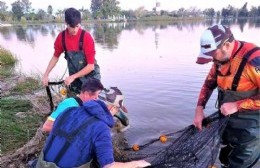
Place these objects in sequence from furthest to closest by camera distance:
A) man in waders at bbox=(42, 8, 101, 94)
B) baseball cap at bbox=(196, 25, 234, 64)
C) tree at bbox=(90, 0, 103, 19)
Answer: tree at bbox=(90, 0, 103, 19), man in waders at bbox=(42, 8, 101, 94), baseball cap at bbox=(196, 25, 234, 64)

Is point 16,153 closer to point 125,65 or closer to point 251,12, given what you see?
point 125,65

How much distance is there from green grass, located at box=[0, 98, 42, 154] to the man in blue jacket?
2.57m

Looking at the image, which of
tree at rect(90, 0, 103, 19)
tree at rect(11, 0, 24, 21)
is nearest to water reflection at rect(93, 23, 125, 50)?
tree at rect(11, 0, 24, 21)

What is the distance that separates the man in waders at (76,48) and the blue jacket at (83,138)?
225cm

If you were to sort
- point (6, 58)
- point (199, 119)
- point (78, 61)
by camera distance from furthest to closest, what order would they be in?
point (6, 58) → point (78, 61) → point (199, 119)

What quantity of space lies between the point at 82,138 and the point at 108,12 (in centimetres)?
12125

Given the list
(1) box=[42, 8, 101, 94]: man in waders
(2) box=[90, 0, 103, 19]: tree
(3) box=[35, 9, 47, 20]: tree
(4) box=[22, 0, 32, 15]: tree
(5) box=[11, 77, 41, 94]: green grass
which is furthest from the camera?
(2) box=[90, 0, 103, 19]: tree

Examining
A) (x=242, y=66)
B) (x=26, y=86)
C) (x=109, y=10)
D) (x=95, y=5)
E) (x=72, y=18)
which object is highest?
(x=95, y=5)

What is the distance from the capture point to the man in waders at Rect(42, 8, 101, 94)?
503cm

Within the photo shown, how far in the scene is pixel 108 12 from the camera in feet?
396

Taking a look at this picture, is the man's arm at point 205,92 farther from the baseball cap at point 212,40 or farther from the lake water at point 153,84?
the lake water at point 153,84

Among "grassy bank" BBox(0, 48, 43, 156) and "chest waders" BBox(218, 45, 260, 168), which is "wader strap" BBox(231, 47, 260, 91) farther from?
"grassy bank" BBox(0, 48, 43, 156)

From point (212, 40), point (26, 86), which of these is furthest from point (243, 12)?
point (212, 40)

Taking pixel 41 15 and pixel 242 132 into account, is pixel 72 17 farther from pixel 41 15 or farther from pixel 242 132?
pixel 41 15
